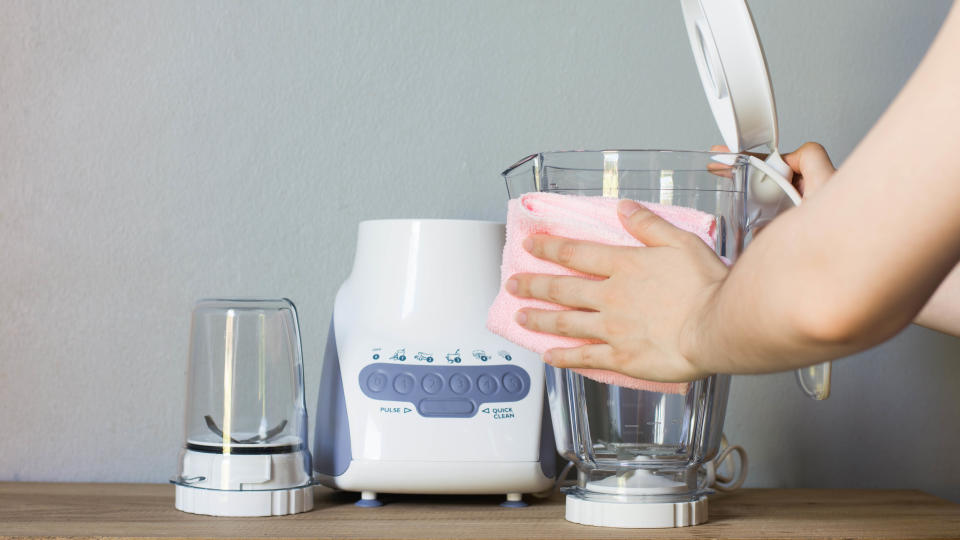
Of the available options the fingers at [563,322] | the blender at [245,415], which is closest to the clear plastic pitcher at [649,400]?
the fingers at [563,322]

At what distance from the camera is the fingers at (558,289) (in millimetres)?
686

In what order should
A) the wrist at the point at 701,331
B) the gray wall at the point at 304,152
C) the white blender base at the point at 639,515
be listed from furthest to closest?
the gray wall at the point at 304,152, the white blender base at the point at 639,515, the wrist at the point at 701,331

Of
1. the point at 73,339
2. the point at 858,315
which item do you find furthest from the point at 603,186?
the point at 73,339

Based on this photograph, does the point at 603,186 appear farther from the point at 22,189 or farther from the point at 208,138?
the point at 22,189

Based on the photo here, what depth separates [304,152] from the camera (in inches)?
→ 41.3

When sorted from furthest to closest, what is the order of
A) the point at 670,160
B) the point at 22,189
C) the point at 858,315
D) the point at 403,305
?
the point at 22,189, the point at 403,305, the point at 670,160, the point at 858,315

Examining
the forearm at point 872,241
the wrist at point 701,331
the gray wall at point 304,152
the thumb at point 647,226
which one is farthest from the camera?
the gray wall at point 304,152

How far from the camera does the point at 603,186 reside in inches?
30.1

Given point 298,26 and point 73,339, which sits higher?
point 298,26

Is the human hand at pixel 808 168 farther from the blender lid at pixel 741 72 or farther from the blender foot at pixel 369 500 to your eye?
the blender foot at pixel 369 500

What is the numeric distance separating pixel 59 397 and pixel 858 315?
87 cm

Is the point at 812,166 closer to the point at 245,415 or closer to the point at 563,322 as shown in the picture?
the point at 563,322

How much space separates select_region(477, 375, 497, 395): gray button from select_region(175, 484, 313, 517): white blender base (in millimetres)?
185

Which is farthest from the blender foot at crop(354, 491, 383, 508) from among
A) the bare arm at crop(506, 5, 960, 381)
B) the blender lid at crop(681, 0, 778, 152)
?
the blender lid at crop(681, 0, 778, 152)
